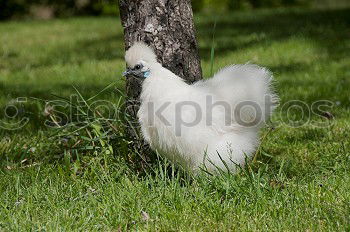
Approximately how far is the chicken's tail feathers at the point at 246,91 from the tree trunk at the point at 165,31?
1.00 ft

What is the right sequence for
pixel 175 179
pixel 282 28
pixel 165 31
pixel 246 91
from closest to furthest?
pixel 175 179, pixel 246 91, pixel 165 31, pixel 282 28

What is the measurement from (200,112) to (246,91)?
367mm

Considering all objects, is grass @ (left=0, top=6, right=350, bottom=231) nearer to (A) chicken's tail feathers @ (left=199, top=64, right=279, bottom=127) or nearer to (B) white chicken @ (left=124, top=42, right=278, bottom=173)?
(B) white chicken @ (left=124, top=42, right=278, bottom=173)

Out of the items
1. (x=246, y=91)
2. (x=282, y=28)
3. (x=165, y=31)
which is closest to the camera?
(x=246, y=91)

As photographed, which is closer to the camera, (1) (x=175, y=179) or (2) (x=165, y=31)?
(1) (x=175, y=179)

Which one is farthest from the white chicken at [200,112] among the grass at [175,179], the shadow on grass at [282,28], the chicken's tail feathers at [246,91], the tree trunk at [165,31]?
the shadow on grass at [282,28]

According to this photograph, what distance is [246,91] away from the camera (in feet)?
13.7

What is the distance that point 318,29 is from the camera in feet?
38.0

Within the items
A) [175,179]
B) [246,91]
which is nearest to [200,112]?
[246,91]

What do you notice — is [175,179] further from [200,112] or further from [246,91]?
[246,91]

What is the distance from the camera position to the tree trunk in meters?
4.39

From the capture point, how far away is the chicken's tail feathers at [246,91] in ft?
13.7

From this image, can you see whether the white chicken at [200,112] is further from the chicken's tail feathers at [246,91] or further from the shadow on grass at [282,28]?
the shadow on grass at [282,28]

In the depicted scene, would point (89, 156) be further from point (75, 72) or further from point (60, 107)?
point (75, 72)
